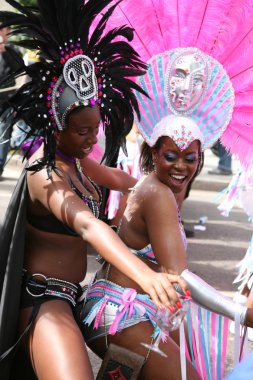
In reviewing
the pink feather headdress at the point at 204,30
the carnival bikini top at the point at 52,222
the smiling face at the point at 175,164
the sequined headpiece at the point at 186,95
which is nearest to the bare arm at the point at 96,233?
the carnival bikini top at the point at 52,222

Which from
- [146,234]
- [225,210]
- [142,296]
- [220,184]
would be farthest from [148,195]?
[220,184]

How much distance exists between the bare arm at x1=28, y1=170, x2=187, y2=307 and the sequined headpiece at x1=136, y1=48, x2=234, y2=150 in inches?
22.6

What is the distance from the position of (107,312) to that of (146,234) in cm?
33

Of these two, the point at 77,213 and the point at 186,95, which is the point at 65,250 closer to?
the point at 77,213

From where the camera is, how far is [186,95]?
10.3 feet

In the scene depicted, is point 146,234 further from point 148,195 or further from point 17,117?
point 17,117

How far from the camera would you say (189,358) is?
115 inches

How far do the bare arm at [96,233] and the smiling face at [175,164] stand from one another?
44 cm

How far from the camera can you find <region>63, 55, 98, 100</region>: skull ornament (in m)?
2.87

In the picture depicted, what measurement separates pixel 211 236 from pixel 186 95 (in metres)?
5.57

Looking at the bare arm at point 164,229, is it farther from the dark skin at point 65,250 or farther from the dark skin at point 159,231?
the dark skin at point 65,250

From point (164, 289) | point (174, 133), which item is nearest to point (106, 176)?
point (174, 133)

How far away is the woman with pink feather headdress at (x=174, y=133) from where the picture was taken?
2.79 meters

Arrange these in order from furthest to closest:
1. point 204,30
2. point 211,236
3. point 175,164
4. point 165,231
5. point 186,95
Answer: point 211,236 < point 204,30 < point 186,95 < point 175,164 < point 165,231
